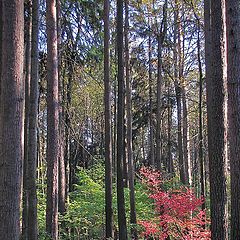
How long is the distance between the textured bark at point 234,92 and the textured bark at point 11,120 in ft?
10.4

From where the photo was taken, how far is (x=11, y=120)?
4.37 metres

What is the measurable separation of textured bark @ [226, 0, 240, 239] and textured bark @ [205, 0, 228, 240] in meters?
0.11

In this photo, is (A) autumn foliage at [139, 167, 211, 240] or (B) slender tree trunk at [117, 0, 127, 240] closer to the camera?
(A) autumn foliage at [139, 167, 211, 240]

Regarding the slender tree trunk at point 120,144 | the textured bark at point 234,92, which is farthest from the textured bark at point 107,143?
the textured bark at point 234,92

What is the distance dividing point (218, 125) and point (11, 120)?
10.2 feet

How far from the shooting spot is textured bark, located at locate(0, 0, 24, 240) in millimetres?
4270

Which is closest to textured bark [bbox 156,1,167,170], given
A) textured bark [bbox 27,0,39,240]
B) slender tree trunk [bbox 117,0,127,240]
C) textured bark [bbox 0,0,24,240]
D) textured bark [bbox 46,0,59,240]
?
slender tree trunk [bbox 117,0,127,240]

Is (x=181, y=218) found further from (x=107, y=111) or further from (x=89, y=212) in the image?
(x=89, y=212)

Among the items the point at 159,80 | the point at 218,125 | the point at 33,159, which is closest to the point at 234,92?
the point at 218,125

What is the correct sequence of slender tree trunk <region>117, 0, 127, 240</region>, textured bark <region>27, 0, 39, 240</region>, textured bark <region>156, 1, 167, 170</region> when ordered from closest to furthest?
textured bark <region>27, 0, 39, 240</region>
slender tree trunk <region>117, 0, 127, 240</region>
textured bark <region>156, 1, 167, 170</region>

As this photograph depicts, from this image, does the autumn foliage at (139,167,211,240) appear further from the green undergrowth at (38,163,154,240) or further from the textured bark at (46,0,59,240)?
the green undergrowth at (38,163,154,240)

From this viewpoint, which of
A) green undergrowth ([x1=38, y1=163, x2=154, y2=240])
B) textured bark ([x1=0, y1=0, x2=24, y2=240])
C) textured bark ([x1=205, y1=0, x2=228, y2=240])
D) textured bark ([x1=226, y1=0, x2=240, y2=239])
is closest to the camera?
textured bark ([x1=0, y1=0, x2=24, y2=240])

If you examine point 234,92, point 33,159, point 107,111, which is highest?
point 107,111

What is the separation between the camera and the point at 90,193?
15023 millimetres
